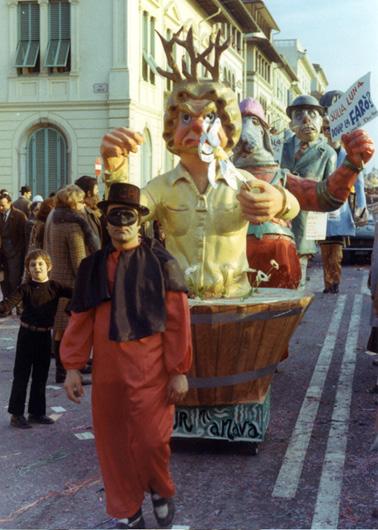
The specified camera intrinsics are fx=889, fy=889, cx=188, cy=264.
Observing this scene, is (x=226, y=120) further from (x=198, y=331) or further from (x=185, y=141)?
(x=198, y=331)

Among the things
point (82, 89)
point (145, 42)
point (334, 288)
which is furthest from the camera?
point (145, 42)

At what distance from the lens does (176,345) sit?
161 inches

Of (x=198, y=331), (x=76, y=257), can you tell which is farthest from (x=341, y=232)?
(x=198, y=331)

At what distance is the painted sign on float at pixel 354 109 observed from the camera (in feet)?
25.8

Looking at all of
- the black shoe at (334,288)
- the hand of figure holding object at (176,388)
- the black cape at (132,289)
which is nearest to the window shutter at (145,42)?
the black shoe at (334,288)

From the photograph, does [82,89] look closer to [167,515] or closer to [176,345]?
[176,345]

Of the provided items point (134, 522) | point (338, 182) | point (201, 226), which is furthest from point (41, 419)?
point (338, 182)

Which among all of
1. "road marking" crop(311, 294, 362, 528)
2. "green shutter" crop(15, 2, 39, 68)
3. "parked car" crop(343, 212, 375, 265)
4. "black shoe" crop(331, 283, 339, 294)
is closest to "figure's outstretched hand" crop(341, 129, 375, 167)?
"road marking" crop(311, 294, 362, 528)

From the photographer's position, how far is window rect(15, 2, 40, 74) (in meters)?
25.9

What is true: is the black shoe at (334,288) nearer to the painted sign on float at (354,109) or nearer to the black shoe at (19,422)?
the painted sign on float at (354,109)

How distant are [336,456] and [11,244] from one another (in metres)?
7.06

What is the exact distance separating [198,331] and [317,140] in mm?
4374

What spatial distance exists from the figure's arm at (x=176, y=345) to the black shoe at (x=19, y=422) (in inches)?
86.2

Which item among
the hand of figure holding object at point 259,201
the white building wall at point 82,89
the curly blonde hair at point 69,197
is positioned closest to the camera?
the hand of figure holding object at point 259,201
